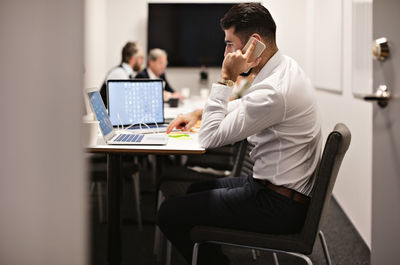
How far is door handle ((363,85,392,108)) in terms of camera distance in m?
1.27

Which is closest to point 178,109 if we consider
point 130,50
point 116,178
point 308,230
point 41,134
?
point 130,50

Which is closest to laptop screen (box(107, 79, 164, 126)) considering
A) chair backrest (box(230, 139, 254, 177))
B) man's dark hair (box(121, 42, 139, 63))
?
chair backrest (box(230, 139, 254, 177))

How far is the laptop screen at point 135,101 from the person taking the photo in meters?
2.15

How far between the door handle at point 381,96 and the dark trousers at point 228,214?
40cm

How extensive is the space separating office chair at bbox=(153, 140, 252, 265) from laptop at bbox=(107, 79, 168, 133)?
0.26m

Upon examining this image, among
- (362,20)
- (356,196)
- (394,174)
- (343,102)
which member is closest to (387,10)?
(394,174)

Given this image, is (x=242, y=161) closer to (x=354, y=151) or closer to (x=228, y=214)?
(x=228, y=214)

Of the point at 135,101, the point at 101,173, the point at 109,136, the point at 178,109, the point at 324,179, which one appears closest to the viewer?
the point at 324,179

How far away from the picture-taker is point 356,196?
2.74 meters

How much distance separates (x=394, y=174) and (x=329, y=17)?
260cm

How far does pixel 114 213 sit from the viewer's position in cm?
190

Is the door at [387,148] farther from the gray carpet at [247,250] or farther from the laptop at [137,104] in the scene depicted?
the laptop at [137,104]

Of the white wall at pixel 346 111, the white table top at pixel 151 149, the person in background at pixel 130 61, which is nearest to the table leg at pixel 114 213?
the white table top at pixel 151 149

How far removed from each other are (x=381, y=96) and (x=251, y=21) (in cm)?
53
